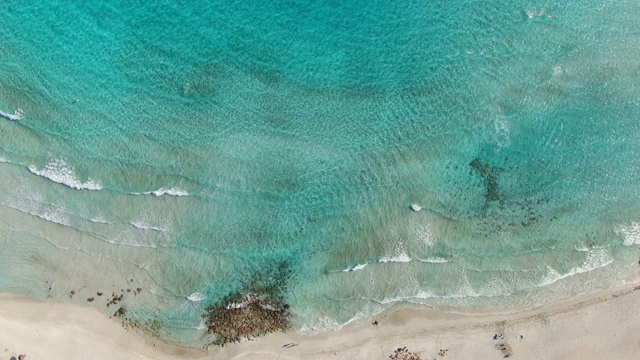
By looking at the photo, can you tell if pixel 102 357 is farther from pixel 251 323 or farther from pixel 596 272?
pixel 596 272

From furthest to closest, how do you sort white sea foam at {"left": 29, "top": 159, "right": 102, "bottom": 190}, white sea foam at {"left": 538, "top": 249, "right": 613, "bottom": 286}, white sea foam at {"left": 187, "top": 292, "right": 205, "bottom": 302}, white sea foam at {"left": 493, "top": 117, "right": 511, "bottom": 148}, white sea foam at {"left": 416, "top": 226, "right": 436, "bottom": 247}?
1. white sea foam at {"left": 493, "top": 117, "right": 511, "bottom": 148}
2. white sea foam at {"left": 29, "top": 159, "right": 102, "bottom": 190}
3. white sea foam at {"left": 416, "top": 226, "right": 436, "bottom": 247}
4. white sea foam at {"left": 538, "top": 249, "right": 613, "bottom": 286}
5. white sea foam at {"left": 187, "top": 292, "right": 205, "bottom": 302}

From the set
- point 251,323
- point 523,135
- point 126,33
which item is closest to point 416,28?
point 523,135

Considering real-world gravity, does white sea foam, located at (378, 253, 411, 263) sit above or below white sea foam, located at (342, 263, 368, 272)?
above

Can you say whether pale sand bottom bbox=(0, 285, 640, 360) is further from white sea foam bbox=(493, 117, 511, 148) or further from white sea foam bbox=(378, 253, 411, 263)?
white sea foam bbox=(493, 117, 511, 148)

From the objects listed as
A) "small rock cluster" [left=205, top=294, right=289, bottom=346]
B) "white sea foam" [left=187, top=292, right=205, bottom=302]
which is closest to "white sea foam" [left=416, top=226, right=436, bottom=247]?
"small rock cluster" [left=205, top=294, right=289, bottom=346]

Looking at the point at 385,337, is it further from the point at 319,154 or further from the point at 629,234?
the point at 629,234

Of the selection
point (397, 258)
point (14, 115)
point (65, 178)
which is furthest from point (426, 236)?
point (14, 115)
